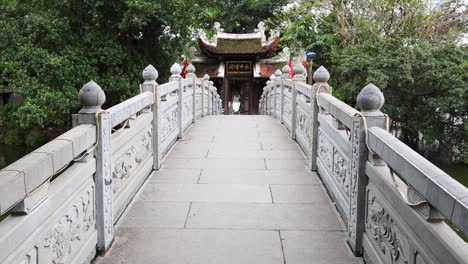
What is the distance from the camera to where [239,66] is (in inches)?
971

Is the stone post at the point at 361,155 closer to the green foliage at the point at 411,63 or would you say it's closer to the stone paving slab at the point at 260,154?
the stone paving slab at the point at 260,154

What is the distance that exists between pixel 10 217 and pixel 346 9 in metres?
20.3

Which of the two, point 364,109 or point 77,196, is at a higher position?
point 364,109

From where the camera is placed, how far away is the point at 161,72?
17.8m

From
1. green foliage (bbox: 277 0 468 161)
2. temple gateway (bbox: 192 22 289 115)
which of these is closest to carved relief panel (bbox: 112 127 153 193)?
green foliage (bbox: 277 0 468 161)

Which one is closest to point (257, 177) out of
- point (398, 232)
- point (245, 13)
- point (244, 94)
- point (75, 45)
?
point (398, 232)

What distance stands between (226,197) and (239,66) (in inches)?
788

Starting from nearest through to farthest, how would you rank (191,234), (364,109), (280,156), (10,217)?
(10,217)
(364,109)
(191,234)
(280,156)

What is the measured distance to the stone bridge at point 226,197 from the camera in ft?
7.67

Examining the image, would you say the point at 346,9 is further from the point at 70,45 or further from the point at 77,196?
the point at 77,196

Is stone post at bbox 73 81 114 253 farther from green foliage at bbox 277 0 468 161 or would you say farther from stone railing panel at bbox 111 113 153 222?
green foliage at bbox 277 0 468 161

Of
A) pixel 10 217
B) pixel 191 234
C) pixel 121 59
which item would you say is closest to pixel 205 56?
pixel 121 59

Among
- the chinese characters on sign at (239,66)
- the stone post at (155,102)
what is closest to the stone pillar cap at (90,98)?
the stone post at (155,102)

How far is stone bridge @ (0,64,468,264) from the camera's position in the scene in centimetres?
234
